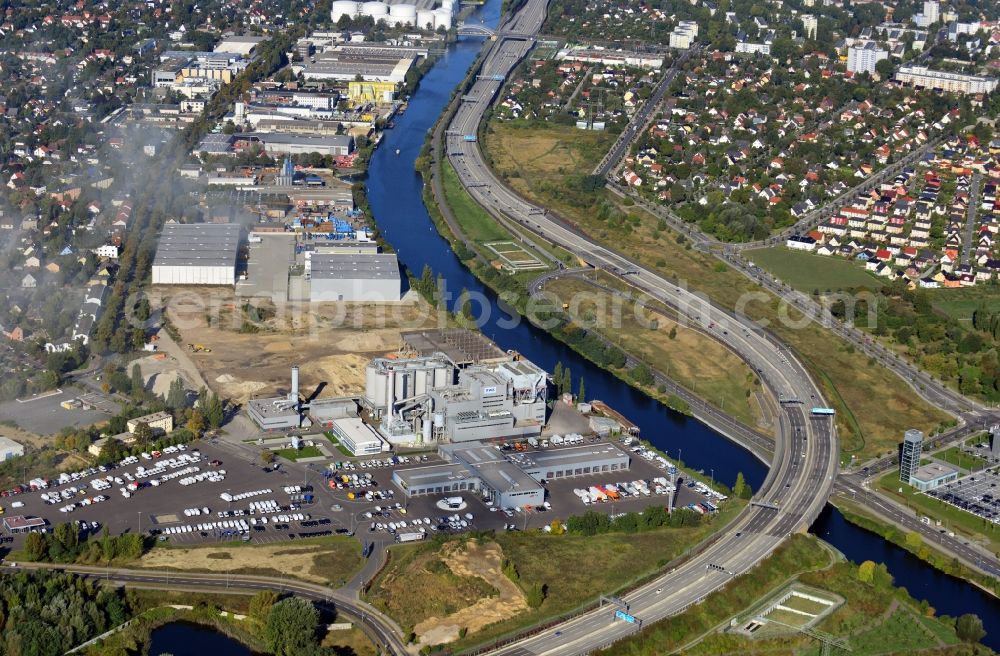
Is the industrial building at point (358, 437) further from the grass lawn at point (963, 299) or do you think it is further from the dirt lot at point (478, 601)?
the grass lawn at point (963, 299)

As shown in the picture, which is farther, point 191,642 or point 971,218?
point 971,218

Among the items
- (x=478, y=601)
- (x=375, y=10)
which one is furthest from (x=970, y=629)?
(x=375, y=10)

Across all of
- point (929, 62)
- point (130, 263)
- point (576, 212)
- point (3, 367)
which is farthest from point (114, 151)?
point (929, 62)

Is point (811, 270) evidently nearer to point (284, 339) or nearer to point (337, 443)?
point (284, 339)

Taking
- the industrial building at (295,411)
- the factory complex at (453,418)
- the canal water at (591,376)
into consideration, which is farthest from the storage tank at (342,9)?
the industrial building at (295,411)

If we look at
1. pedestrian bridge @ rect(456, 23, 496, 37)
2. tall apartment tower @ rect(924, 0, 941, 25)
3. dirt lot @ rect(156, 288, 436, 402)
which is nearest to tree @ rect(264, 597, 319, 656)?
dirt lot @ rect(156, 288, 436, 402)
